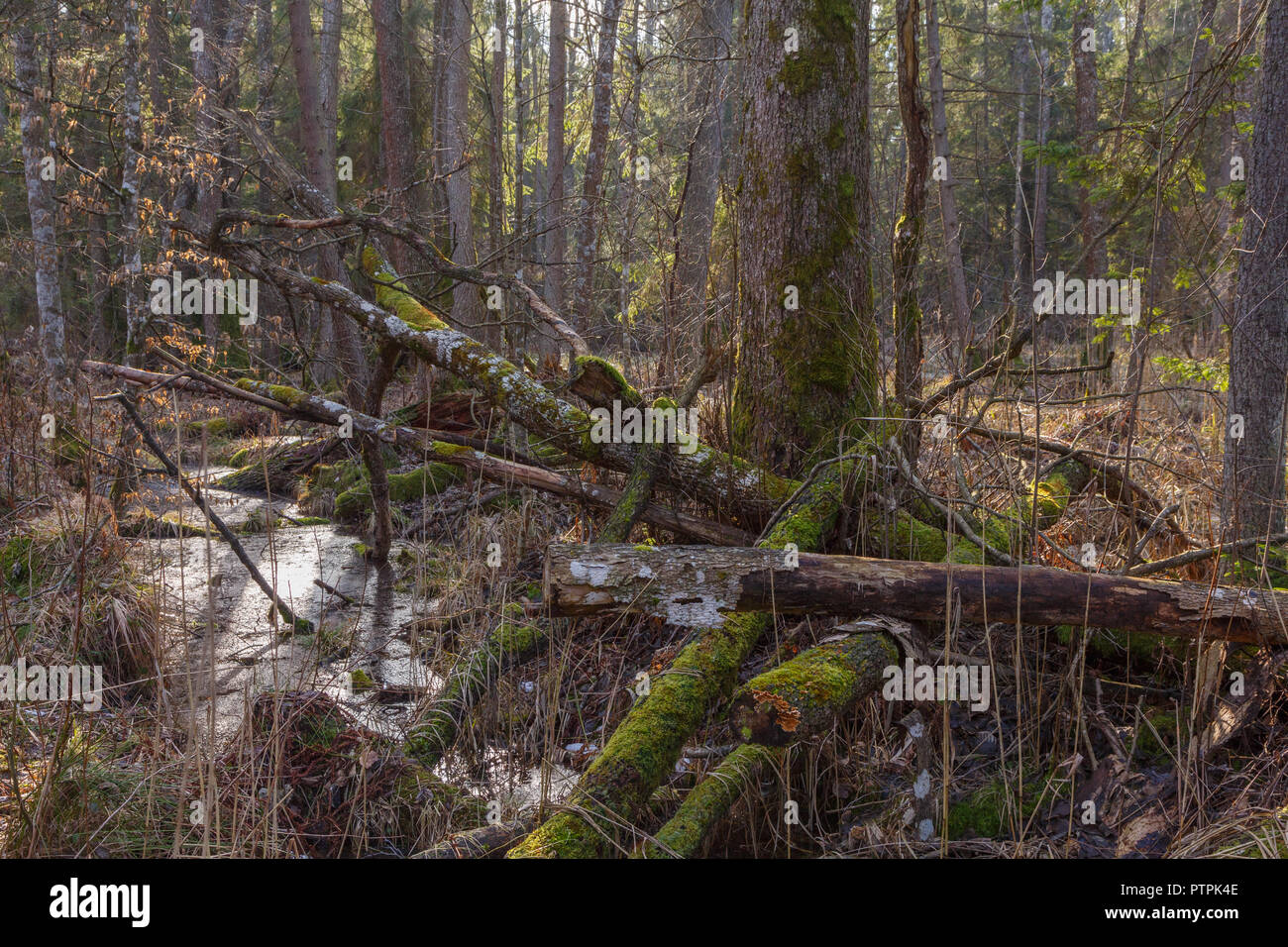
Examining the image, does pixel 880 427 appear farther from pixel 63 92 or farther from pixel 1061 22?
pixel 1061 22

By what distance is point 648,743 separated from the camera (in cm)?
287

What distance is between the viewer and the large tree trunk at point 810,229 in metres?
4.81

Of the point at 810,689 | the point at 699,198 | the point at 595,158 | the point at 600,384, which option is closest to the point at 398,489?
the point at 600,384

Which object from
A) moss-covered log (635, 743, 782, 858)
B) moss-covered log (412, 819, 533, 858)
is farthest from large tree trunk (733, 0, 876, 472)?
moss-covered log (412, 819, 533, 858)

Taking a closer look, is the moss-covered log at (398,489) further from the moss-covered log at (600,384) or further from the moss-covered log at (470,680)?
the moss-covered log at (470,680)

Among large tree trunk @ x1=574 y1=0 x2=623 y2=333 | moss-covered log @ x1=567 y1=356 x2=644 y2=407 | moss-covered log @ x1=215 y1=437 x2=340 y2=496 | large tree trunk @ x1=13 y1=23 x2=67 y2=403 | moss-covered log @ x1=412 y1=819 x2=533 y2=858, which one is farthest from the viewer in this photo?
large tree trunk @ x1=574 y1=0 x2=623 y2=333

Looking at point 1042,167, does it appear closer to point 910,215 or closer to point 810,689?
point 910,215

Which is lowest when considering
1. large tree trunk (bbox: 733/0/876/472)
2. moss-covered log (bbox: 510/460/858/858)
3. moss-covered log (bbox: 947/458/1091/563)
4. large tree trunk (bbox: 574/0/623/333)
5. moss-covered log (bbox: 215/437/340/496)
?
moss-covered log (bbox: 510/460/858/858)

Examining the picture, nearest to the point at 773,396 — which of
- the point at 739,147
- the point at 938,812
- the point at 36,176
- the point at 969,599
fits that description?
the point at 739,147

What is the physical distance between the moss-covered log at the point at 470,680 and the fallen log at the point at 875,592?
806 mm

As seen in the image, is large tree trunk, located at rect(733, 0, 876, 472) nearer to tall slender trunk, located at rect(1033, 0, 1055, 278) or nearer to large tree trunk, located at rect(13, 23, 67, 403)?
tall slender trunk, located at rect(1033, 0, 1055, 278)

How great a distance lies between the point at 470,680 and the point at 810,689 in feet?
6.53

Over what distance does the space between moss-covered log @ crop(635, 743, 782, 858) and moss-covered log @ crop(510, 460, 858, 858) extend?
124 millimetres

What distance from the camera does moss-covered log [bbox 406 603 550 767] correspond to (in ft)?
12.7
